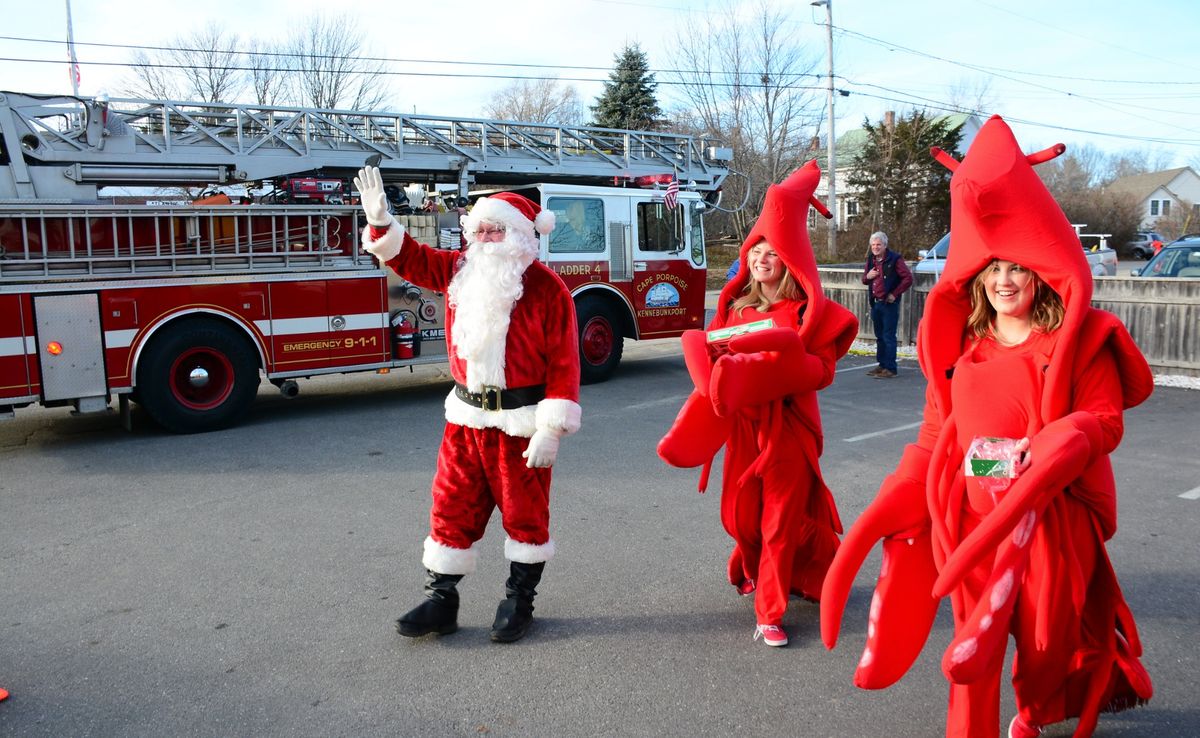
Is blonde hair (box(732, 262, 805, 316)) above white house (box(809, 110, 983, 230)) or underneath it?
underneath

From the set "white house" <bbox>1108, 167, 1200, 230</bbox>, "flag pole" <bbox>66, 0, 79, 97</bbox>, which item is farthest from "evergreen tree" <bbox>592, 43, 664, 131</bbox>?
"white house" <bbox>1108, 167, 1200, 230</bbox>

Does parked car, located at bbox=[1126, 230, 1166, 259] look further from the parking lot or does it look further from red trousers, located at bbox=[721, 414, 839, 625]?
red trousers, located at bbox=[721, 414, 839, 625]

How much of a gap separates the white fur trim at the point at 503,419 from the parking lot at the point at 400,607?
92cm

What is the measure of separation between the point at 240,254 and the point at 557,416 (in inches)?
228

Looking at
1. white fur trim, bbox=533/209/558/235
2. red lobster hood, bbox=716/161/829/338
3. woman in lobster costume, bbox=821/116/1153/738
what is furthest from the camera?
white fur trim, bbox=533/209/558/235

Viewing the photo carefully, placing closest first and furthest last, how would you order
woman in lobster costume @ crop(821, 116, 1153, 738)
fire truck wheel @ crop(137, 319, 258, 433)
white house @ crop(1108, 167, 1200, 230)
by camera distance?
1. woman in lobster costume @ crop(821, 116, 1153, 738)
2. fire truck wheel @ crop(137, 319, 258, 433)
3. white house @ crop(1108, 167, 1200, 230)

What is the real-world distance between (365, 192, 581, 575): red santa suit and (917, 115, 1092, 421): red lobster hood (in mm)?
1612

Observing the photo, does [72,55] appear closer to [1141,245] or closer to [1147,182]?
Result: [1141,245]

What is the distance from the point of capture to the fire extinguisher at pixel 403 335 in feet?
31.7

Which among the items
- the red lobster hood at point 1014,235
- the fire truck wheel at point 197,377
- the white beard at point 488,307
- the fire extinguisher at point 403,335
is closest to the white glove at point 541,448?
the white beard at point 488,307

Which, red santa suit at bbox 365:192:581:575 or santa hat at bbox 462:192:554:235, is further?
santa hat at bbox 462:192:554:235

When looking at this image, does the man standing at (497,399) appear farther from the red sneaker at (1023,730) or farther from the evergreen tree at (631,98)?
the evergreen tree at (631,98)

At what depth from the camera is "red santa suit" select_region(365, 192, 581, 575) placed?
4016 mm

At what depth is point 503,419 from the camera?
400cm
